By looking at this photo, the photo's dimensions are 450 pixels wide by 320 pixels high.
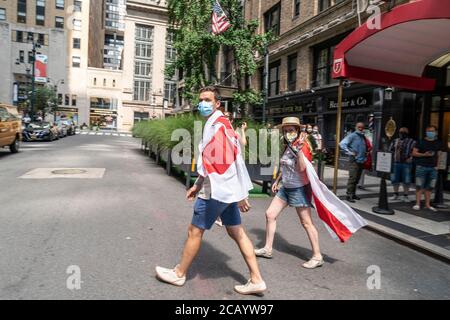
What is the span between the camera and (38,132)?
84.6 feet

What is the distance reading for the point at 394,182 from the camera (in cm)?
950

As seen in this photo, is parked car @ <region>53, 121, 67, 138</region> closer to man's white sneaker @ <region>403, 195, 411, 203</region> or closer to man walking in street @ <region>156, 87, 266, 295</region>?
man's white sneaker @ <region>403, 195, 411, 203</region>

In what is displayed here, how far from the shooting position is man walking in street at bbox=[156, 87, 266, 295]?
3.58 m

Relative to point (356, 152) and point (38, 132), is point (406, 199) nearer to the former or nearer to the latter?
point (356, 152)

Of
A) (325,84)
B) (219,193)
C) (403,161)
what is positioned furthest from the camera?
(325,84)

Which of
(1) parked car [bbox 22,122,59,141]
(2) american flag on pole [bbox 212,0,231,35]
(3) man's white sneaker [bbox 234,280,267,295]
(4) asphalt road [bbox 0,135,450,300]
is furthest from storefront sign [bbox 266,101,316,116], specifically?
(1) parked car [bbox 22,122,59,141]

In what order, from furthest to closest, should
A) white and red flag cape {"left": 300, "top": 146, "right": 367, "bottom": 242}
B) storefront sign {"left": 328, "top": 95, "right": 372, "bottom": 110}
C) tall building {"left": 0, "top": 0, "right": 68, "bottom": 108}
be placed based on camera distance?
tall building {"left": 0, "top": 0, "right": 68, "bottom": 108}, storefront sign {"left": 328, "top": 95, "right": 372, "bottom": 110}, white and red flag cape {"left": 300, "top": 146, "right": 367, "bottom": 242}

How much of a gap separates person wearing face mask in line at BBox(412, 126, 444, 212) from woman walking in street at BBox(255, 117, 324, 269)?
15.3 feet

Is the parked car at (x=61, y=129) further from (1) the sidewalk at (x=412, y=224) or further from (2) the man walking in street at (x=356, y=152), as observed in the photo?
(1) the sidewalk at (x=412, y=224)

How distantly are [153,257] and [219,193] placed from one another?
1561 mm

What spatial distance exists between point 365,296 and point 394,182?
6.52m

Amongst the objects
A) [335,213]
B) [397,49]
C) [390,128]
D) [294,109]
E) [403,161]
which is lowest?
[335,213]

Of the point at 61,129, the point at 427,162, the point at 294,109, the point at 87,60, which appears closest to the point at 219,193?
the point at 427,162

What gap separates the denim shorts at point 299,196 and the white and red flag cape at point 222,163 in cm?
117
